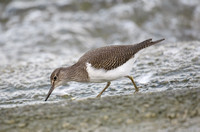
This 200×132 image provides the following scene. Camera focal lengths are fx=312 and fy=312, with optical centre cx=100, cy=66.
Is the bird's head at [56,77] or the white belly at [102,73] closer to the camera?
the white belly at [102,73]

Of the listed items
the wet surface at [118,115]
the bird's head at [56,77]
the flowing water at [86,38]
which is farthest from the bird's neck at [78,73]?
the wet surface at [118,115]

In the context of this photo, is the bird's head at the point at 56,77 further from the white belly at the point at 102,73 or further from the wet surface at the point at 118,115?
the wet surface at the point at 118,115

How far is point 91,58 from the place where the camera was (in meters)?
5.90

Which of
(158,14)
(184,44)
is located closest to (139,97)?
(184,44)

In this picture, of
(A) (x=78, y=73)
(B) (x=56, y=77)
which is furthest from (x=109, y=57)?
(B) (x=56, y=77)

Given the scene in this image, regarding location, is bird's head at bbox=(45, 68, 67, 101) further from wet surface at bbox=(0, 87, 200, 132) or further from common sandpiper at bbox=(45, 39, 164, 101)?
wet surface at bbox=(0, 87, 200, 132)

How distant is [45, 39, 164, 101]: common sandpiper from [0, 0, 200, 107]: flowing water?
1.54 ft

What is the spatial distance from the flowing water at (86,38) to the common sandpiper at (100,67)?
469mm

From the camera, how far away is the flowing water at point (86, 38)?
21.8 feet

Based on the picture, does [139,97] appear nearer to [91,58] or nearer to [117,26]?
[91,58]

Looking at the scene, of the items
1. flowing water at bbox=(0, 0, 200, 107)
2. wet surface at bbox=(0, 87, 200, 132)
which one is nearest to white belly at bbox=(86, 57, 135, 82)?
flowing water at bbox=(0, 0, 200, 107)

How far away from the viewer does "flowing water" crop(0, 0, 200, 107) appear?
6.65 m

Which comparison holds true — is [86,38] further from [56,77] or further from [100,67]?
[100,67]

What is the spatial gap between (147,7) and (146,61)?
5.62 metres
